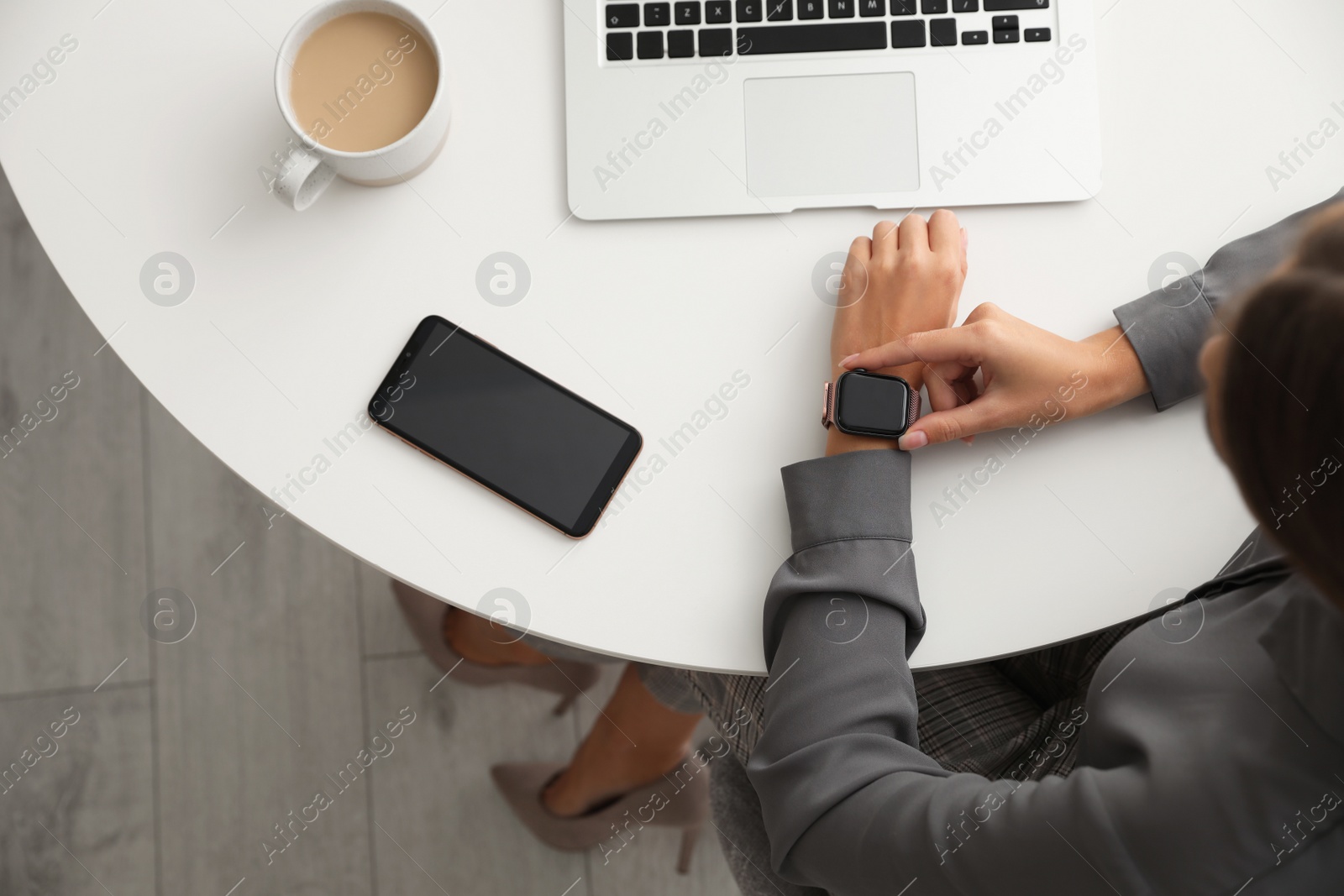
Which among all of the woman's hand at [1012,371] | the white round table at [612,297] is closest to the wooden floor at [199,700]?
the white round table at [612,297]

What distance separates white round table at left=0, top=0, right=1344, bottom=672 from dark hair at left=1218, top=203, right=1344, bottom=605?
23 cm

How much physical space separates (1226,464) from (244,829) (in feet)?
4.30

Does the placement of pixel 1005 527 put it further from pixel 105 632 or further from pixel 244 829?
pixel 105 632

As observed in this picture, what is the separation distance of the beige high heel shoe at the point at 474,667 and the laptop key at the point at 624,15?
0.81m

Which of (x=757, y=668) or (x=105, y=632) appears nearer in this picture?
(x=757, y=668)

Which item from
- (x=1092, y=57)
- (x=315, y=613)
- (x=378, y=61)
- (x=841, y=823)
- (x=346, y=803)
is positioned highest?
(x=378, y=61)

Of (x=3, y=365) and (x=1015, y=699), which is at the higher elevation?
(x=3, y=365)

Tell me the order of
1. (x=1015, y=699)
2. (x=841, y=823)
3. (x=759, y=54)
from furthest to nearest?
(x=1015, y=699)
(x=759, y=54)
(x=841, y=823)

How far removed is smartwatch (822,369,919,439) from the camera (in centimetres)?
71

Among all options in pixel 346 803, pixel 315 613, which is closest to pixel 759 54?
pixel 315 613

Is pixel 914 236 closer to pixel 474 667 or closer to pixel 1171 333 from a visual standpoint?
pixel 1171 333

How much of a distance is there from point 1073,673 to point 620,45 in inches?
26.3

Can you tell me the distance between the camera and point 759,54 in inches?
30.1

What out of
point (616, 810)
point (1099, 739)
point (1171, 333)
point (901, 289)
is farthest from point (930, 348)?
point (616, 810)
